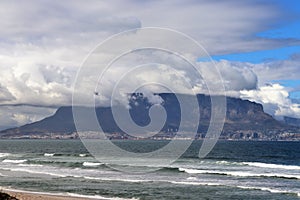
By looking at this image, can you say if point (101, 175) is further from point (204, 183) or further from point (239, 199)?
point (239, 199)

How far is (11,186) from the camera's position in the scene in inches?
1532

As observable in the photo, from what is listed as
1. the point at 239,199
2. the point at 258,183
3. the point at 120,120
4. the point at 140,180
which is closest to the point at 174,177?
the point at 140,180

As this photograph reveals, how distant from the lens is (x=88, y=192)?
115 ft

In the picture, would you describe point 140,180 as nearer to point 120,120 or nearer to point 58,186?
point 58,186

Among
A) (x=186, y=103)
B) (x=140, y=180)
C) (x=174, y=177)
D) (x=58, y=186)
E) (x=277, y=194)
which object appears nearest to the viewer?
(x=186, y=103)

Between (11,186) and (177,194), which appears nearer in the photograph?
(177,194)

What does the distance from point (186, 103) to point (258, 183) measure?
13439mm

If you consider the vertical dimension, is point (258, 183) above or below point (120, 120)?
below

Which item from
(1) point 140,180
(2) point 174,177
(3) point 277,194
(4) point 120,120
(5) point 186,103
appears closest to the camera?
(4) point 120,120

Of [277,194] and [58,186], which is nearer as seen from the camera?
[277,194]

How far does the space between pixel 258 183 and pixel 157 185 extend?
334 inches

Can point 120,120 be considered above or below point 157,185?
above

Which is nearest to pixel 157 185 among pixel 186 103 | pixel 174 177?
pixel 174 177

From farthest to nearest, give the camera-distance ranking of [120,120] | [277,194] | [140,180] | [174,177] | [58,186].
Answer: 1. [174,177]
2. [140,180]
3. [58,186]
4. [277,194]
5. [120,120]
